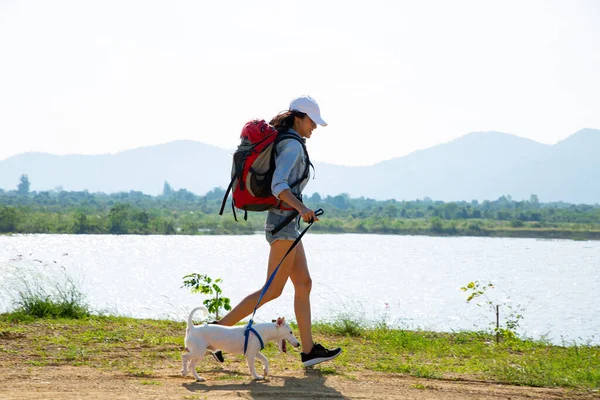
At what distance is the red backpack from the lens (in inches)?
203

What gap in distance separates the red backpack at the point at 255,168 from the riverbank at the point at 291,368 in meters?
1.27

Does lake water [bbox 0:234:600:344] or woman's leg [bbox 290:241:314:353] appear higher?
woman's leg [bbox 290:241:314:353]

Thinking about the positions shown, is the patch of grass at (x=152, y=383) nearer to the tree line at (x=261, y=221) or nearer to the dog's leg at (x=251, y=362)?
the dog's leg at (x=251, y=362)

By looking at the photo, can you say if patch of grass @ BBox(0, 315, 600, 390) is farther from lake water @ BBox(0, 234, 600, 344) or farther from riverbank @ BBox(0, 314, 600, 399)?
lake water @ BBox(0, 234, 600, 344)

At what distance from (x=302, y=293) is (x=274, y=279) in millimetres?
320

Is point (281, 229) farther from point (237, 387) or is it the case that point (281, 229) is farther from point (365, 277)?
point (365, 277)

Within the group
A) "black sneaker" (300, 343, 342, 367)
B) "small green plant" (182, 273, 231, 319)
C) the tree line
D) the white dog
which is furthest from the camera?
the tree line

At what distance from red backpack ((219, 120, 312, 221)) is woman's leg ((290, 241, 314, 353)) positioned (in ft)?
1.63

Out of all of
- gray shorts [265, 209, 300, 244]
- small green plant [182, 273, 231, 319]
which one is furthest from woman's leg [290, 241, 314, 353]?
small green plant [182, 273, 231, 319]

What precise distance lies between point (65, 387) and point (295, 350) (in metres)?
2.24

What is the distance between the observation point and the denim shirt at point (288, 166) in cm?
505

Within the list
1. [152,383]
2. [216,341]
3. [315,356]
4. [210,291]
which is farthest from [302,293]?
[210,291]

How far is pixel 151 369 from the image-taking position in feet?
18.4

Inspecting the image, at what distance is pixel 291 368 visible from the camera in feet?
18.7
